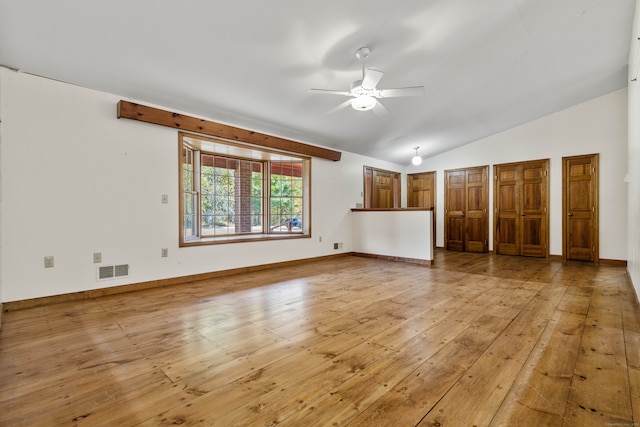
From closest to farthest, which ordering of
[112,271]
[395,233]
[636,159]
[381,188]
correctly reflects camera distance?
[636,159], [112,271], [395,233], [381,188]

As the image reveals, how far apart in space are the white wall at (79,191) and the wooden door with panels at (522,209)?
6.46m

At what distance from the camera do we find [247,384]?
165 centimetres

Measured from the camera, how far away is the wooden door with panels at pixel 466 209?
7.06m

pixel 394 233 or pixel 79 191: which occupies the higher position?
pixel 79 191

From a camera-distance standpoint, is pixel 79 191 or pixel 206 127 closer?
pixel 79 191

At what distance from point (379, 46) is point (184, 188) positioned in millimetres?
3216

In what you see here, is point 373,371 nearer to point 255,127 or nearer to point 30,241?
point 30,241

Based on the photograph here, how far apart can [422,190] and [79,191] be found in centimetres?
757

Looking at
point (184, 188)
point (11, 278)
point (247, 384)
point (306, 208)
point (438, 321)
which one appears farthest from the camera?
point (306, 208)

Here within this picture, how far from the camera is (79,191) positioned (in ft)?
10.8

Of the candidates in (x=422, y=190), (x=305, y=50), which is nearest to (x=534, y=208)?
(x=422, y=190)

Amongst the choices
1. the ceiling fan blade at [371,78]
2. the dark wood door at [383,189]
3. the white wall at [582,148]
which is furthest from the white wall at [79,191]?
the white wall at [582,148]

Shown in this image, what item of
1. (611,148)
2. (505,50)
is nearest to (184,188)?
(505,50)

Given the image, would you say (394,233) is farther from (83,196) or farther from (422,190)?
(83,196)
